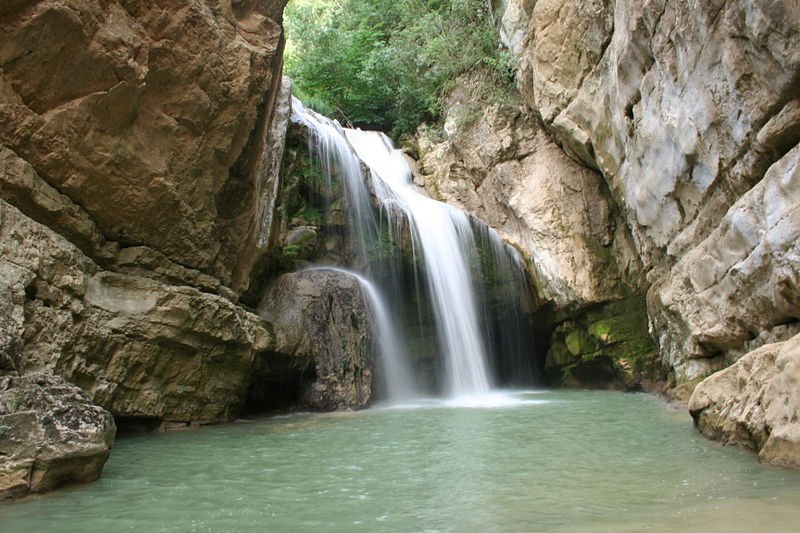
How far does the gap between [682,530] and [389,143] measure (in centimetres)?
1707

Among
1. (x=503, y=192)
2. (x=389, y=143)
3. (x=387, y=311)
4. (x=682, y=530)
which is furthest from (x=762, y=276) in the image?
(x=389, y=143)

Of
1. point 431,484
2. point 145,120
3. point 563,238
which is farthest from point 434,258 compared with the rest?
point 431,484

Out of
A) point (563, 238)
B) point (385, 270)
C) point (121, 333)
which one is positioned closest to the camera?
point (121, 333)

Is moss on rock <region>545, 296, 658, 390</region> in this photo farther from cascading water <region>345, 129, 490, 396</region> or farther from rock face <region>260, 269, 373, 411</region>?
rock face <region>260, 269, 373, 411</region>

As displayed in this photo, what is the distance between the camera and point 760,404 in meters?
5.59

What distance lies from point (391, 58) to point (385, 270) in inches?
383

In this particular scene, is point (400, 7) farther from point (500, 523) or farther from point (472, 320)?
point (500, 523)

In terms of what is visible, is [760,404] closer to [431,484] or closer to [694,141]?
[431,484]

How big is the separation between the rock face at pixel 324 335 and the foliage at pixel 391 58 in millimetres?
9317

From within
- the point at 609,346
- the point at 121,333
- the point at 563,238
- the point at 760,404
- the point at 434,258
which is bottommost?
the point at 760,404

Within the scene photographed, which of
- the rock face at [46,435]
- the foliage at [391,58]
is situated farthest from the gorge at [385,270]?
the foliage at [391,58]

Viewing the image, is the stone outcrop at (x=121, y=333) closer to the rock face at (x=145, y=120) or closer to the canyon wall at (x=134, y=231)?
the canyon wall at (x=134, y=231)

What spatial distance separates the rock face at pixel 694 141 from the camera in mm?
7289

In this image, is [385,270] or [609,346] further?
[609,346]
